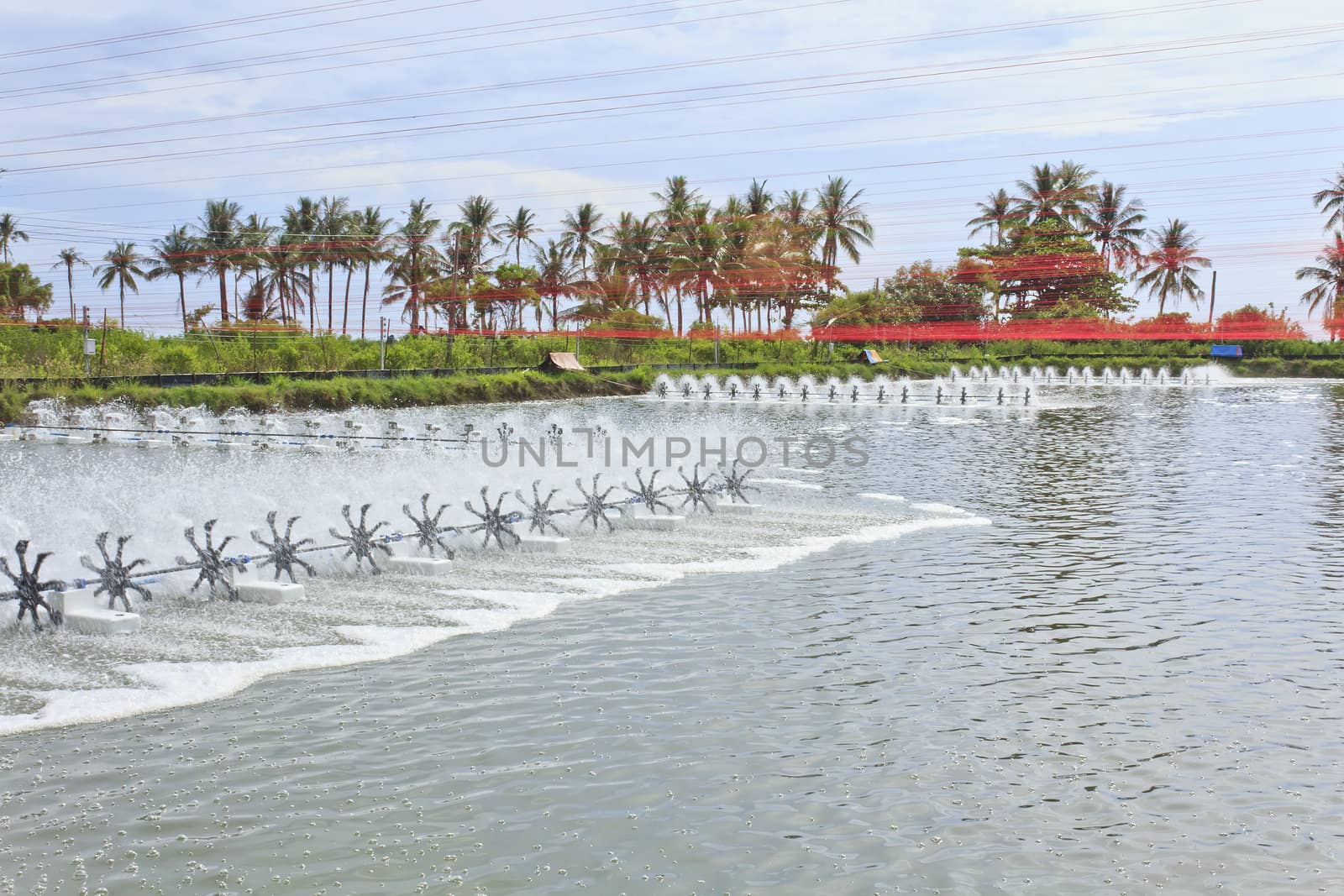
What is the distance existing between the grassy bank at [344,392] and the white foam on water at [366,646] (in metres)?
33.0

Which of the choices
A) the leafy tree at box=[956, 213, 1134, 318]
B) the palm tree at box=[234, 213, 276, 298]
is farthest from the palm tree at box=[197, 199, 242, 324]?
the leafy tree at box=[956, 213, 1134, 318]

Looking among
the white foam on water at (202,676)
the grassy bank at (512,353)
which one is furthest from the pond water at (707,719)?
the grassy bank at (512,353)

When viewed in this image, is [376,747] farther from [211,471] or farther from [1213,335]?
[1213,335]

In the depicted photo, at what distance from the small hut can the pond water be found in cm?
4892

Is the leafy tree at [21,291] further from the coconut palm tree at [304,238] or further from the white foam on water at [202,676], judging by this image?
the white foam on water at [202,676]

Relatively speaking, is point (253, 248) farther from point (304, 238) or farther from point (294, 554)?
point (294, 554)

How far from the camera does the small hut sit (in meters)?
70.1

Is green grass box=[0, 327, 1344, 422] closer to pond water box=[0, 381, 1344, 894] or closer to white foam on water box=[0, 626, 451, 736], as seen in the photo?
pond water box=[0, 381, 1344, 894]

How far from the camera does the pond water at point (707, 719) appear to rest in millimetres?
7715

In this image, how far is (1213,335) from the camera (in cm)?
10031

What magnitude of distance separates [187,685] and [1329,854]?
9.46 metres

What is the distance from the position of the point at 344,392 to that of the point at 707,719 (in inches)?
1771

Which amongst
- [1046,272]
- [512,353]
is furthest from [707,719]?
[1046,272]

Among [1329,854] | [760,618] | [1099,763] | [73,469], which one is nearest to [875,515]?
[760,618]
